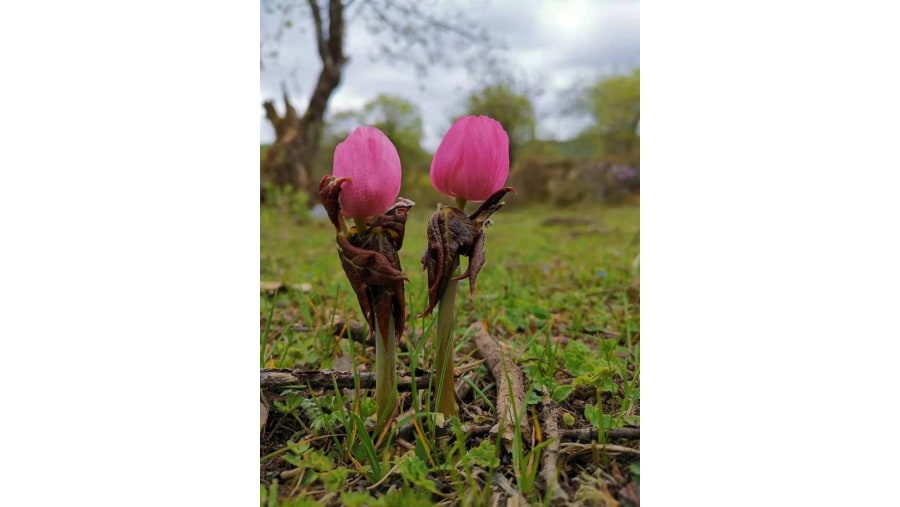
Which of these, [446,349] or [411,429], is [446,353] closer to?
[446,349]

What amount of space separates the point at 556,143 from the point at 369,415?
5.02 meters

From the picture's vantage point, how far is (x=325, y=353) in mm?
1023

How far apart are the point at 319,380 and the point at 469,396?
0.22 m

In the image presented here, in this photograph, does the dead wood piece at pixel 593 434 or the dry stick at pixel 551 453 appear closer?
the dry stick at pixel 551 453

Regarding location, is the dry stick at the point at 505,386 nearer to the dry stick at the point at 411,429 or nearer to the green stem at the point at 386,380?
the dry stick at the point at 411,429

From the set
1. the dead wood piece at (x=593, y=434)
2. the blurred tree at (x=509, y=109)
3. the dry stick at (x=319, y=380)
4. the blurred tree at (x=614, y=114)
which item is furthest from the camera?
the blurred tree at (x=614, y=114)

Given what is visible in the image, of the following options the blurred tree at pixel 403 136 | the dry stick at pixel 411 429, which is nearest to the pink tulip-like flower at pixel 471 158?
the dry stick at pixel 411 429

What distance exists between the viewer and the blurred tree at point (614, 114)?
5.30 metres

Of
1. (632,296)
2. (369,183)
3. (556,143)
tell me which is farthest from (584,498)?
(556,143)

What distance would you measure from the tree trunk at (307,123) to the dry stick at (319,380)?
3393 millimetres

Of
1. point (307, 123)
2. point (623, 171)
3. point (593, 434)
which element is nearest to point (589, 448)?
point (593, 434)

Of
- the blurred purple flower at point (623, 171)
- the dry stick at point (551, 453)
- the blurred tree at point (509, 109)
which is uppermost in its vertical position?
the blurred tree at point (509, 109)

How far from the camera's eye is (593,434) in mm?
684

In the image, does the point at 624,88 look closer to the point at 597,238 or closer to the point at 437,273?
the point at 597,238
